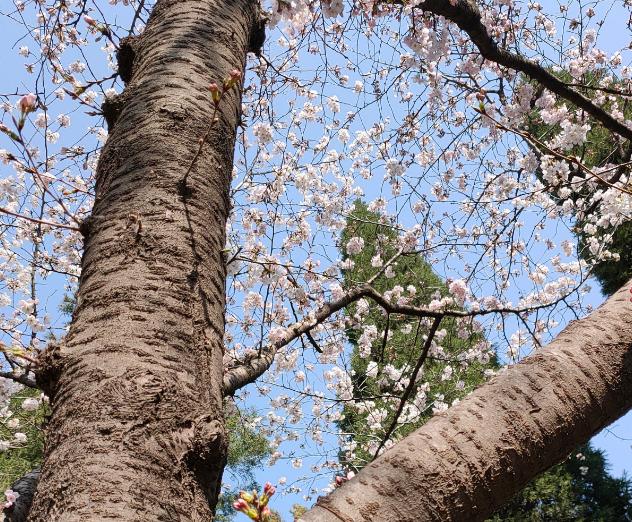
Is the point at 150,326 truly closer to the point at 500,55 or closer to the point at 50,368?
the point at 50,368

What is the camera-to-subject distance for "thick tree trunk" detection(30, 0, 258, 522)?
0.69 metres

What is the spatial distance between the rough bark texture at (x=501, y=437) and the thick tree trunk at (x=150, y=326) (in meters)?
0.21

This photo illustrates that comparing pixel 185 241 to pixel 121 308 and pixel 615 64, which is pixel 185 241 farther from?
pixel 615 64

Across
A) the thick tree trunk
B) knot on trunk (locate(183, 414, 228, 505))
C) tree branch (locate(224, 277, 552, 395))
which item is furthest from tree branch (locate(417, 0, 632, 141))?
knot on trunk (locate(183, 414, 228, 505))

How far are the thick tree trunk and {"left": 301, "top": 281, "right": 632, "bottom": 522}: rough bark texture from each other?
0.70ft

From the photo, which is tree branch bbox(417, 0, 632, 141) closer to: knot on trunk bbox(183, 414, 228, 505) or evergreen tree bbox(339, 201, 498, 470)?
knot on trunk bbox(183, 414, 228, 505)

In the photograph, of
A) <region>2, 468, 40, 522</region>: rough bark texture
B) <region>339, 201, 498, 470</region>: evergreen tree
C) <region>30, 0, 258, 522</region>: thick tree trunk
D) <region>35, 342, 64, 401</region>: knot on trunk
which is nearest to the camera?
<region>30, 0, 258, 522</region>: thick tree trunk

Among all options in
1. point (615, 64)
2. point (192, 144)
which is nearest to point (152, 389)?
point (192, 144)

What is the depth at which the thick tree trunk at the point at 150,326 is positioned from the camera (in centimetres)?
69

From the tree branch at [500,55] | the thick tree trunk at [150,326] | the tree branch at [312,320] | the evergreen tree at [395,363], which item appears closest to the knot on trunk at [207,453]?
the thick tree trunk at [150,326]

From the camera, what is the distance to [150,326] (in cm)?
85

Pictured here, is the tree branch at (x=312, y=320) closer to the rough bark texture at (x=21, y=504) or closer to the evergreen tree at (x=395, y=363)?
the rough bark texture at (x=21, y=504)

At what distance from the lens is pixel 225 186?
120 centimetres

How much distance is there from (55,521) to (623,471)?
382 inches
